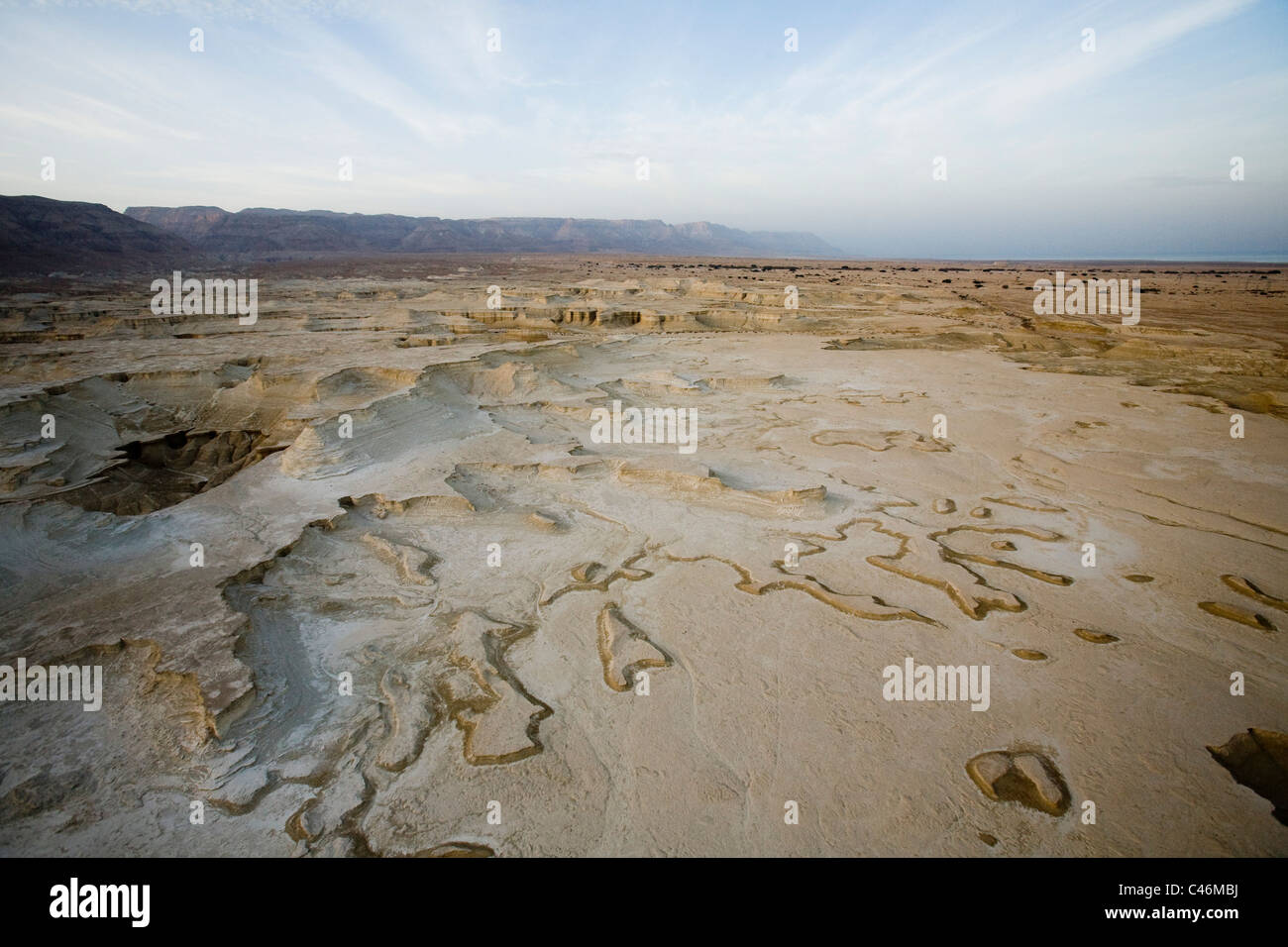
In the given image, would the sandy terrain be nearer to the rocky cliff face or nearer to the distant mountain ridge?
the rocky cliff face

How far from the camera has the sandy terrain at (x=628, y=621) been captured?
9.39ft

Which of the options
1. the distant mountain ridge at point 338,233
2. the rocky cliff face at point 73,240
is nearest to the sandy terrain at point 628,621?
the rocky cliff face at point 73,240

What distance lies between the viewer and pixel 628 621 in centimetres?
443

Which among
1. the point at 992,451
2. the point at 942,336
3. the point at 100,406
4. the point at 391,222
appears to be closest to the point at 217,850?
the point at 992,451

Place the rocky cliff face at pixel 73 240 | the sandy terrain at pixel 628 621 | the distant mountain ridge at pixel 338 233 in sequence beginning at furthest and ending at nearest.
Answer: the distant mountain ridge at pixel 338 233 → the rocky cliff face at pixel 73 240 → the sandy terrain at pixel 628 621

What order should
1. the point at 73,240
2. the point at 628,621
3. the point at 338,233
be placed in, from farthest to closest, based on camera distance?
the point at 338,233
the point at 73,240
the point at 628,621

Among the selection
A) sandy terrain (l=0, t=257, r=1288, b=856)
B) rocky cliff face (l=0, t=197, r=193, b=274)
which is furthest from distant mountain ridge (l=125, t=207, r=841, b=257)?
sandy terrain (l=0, t=257, r=1288, b=856)

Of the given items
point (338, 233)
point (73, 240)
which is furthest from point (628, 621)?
point (338, 233)

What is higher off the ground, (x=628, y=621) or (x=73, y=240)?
(x=73, y=240)

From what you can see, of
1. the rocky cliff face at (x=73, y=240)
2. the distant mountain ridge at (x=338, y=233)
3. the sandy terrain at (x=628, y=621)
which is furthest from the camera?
the distant mountain ridge at (x=338, y=233)

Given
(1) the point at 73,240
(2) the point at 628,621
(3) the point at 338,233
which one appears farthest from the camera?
(3) the point at 338,233

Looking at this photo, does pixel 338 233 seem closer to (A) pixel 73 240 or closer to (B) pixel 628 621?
(A) pixel 73 240

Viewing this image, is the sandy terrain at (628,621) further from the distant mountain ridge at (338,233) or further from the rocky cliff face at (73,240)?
the distant mountain ridge at (338,233)
